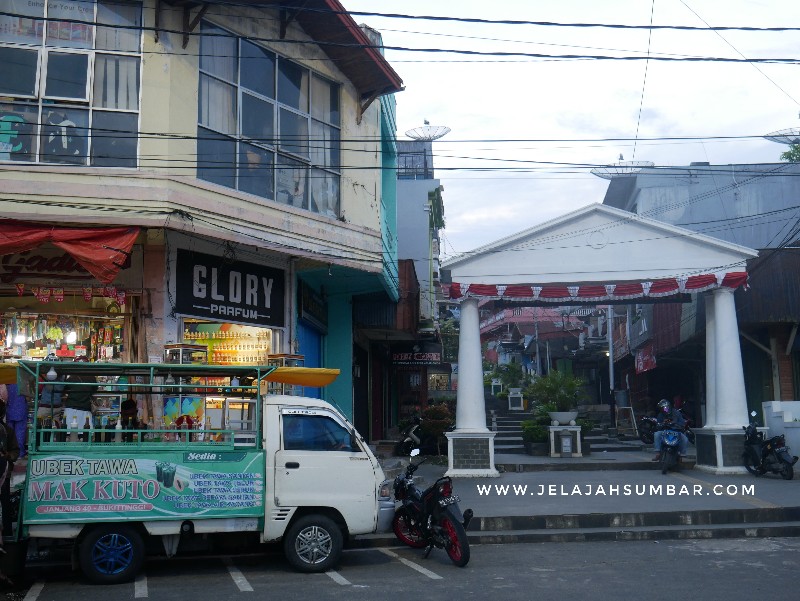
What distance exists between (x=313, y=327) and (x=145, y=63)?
673 cm

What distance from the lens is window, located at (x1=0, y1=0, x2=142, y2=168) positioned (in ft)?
42.3

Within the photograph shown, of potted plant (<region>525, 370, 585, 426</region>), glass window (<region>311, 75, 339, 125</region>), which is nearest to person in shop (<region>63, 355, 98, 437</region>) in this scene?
glass window (<region>311, 75, 339, 125</region>)

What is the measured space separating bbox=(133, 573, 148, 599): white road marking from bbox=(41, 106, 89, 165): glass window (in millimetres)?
6730

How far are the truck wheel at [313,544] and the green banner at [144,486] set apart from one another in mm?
490

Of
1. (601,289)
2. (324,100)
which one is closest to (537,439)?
(601,289)

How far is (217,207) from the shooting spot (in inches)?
532

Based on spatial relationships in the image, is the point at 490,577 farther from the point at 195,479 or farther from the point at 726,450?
the point at 726,450

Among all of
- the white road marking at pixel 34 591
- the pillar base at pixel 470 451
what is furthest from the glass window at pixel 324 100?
the white road marking at pixel 34 591

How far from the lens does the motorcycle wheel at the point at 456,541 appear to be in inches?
369

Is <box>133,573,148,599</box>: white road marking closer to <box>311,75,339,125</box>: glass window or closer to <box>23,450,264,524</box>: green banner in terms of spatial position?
<box>23,450,264,524</box>: green banner

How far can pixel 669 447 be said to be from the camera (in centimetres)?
1811

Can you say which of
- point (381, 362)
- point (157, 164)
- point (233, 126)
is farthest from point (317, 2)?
point (381, 362)

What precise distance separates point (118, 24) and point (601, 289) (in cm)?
1125

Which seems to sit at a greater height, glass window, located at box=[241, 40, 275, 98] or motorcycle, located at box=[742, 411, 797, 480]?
glass window, located at box=[241, 40, 275, 98]
